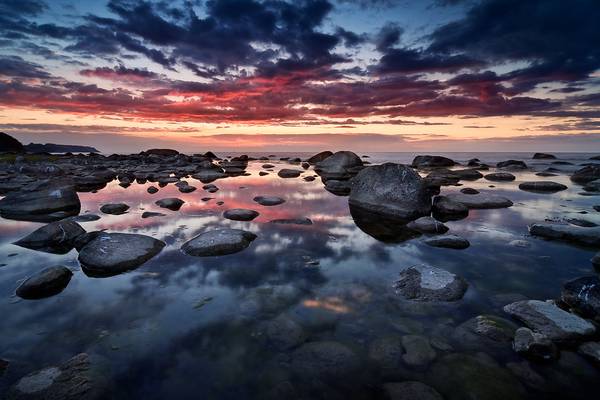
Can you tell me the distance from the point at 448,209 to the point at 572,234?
14.1ft

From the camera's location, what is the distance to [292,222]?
1159 centimetres

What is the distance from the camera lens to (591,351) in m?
4.07

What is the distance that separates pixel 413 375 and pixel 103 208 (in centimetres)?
1413

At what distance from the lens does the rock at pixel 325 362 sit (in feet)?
12.7

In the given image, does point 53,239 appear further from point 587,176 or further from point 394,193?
point 587,176

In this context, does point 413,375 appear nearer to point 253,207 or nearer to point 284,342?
point 284,342

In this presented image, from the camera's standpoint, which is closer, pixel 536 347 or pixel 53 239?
pixel 536 347

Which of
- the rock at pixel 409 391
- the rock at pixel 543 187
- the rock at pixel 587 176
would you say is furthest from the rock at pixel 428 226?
the rock at pixel 587 176

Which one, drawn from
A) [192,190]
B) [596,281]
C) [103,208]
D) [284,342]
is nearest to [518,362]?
→ [596,281]

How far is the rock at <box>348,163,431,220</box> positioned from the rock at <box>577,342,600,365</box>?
8.09m

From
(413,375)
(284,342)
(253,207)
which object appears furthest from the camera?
(253,207)

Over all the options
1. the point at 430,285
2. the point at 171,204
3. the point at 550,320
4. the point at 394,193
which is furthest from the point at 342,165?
the point at 550,320

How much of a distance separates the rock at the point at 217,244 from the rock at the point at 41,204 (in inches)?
298

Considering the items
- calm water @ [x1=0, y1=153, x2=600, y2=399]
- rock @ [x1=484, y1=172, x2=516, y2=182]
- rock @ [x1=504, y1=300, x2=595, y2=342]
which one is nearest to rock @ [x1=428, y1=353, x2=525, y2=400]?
calm water @ [x1=0, y1=153, x2=600, y2=399]
